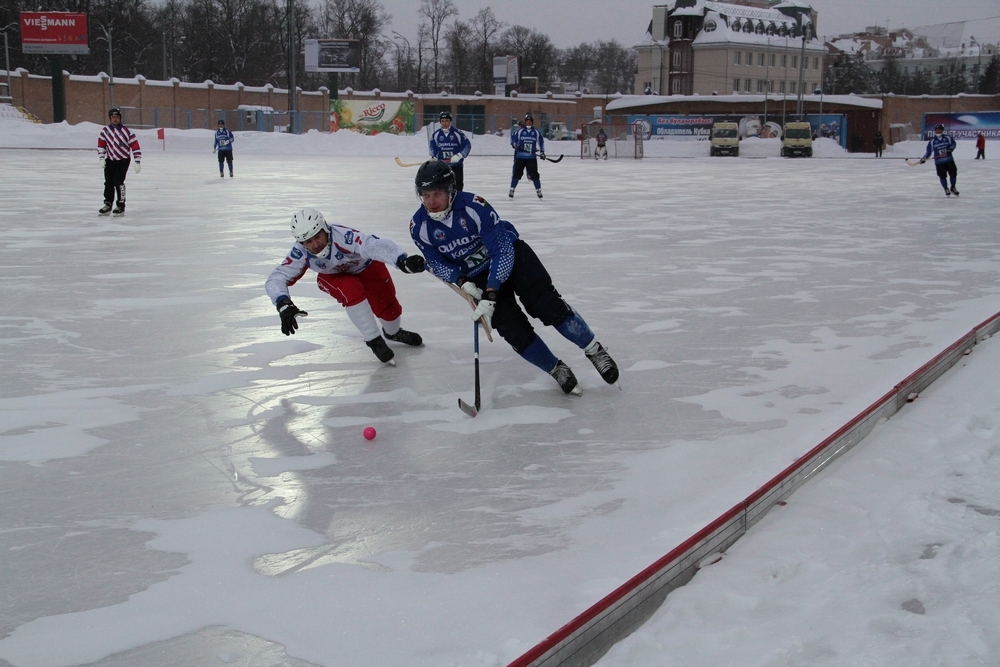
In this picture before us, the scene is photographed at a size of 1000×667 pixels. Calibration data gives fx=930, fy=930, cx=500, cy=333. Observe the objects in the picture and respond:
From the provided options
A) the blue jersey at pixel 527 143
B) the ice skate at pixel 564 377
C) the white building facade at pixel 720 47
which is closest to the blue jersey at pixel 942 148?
the blue jersey at pixel 527 143

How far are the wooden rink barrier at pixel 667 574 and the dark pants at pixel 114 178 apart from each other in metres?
10.4

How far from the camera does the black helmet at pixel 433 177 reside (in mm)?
4160

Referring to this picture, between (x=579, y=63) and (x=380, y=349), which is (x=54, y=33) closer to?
(x=380, y=349)

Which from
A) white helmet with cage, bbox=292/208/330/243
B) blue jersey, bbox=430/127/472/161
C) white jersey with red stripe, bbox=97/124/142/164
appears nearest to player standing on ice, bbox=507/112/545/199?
blue jersey, bbox=430/127/472/161

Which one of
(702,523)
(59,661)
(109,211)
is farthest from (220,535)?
(109,211)

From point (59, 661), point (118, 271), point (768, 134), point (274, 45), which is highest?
point (274, 45)

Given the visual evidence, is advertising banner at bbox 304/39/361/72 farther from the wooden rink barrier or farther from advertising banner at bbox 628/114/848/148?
the wooden rink barrier

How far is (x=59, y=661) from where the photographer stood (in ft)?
7.27

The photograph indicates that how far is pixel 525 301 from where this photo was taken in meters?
4.44

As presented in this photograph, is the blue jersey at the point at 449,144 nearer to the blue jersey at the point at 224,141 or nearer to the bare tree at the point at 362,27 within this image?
the blue jersey at the point at 224,141

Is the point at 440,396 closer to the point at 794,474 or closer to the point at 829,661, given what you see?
the point at 794,474

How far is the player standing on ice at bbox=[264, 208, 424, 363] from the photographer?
4.67 metres

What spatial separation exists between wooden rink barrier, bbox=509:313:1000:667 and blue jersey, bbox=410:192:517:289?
5.20 feet

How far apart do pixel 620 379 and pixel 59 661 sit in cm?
299
